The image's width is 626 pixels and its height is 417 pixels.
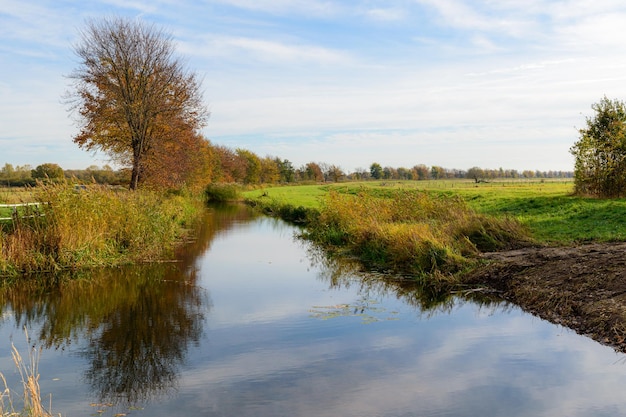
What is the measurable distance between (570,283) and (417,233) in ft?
15.8

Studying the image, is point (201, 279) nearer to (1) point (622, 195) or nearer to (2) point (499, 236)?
(2) point (499, 236)

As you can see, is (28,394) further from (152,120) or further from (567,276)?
(152,120)

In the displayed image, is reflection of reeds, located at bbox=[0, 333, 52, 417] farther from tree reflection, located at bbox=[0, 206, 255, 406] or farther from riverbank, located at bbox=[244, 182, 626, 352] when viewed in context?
riverbank, located at bbox=[244, 182, 626, 352]

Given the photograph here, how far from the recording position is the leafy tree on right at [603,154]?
93.4 feet

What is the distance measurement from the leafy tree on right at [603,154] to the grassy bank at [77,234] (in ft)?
76.0

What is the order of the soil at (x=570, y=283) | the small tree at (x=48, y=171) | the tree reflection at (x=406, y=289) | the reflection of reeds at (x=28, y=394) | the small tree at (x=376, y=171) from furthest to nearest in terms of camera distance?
the small tree at (x=376, y=171)
the small tree at (x=48, y=171)
the tree reflection at (x=406, y=289)
the soil at (x=570, y=283)
the reflection of reeds at (x=28, y=394)

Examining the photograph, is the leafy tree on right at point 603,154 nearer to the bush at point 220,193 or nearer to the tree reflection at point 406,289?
the tree reflection at point 406,289

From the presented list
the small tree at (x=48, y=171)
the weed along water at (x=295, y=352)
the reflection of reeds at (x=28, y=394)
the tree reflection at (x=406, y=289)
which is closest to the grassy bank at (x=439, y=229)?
the tree reflection at (x=406, y=289)

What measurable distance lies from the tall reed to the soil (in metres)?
1.07

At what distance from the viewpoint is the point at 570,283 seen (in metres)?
11.1

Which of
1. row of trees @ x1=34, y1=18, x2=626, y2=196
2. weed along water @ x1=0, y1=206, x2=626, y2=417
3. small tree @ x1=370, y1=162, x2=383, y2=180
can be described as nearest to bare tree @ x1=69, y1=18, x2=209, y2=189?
row of trees @ x1=34, y1=18, x2=626, y2=196

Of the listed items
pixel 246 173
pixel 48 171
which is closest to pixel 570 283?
pixel 48 171

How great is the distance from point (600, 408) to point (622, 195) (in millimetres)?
24784

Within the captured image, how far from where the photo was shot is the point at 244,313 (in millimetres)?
11445
